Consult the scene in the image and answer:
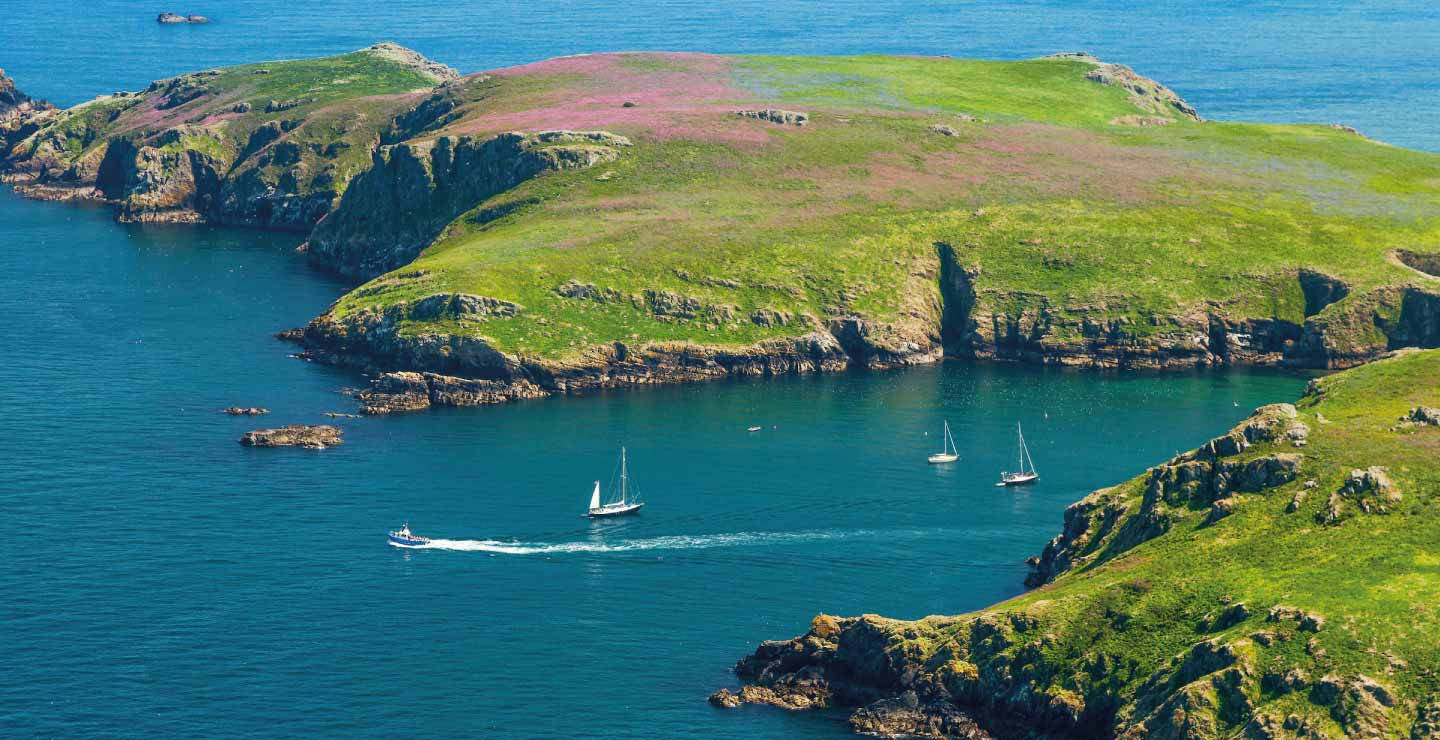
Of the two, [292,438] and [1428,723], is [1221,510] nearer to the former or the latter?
[1428,723]

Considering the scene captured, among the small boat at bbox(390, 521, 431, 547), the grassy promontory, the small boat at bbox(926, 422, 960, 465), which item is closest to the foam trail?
the small boat at bbox(390, 521, 431, 547)

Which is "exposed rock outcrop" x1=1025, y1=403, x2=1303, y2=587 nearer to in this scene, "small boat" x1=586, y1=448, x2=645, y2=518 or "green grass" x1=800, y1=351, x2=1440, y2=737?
"green grass" x1=800, y1=351, x2=1440, y2=737

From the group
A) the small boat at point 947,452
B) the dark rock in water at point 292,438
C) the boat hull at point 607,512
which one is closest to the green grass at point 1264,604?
the boat hull at point 607,512

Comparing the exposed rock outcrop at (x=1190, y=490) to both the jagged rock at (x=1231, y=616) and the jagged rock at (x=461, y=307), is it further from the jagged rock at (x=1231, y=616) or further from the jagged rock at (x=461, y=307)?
the jagged rock at (x=461, y=307)

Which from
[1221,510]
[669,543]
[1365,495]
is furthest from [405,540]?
[1365,495]

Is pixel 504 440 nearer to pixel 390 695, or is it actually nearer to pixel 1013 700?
Result: pixel 390 695

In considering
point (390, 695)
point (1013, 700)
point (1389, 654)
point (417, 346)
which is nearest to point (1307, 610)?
point (1389, 654)
